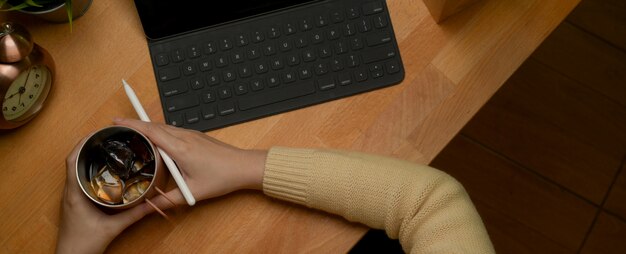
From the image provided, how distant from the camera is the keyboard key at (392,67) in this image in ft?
2.49

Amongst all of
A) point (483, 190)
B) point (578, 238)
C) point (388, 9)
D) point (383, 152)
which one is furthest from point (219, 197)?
point (578, 238)

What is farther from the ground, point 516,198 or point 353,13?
point 353,13

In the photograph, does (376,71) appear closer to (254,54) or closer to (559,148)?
(254,54)

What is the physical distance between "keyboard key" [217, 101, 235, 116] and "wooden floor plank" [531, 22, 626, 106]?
79cm

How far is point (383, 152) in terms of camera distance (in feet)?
2.46

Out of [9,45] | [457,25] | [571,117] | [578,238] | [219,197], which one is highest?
[9,45]

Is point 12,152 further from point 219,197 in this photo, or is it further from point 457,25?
point 457,25

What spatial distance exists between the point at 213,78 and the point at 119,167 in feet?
0.51

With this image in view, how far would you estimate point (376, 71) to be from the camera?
758 mm

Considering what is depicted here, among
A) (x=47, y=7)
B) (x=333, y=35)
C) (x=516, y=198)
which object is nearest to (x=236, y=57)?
(x=333, y=35)

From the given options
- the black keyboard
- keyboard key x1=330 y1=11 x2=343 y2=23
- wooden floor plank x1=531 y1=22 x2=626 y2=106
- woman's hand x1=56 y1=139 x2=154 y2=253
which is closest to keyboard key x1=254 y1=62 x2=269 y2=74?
the black keyboard

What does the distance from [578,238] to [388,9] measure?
0.74 metres

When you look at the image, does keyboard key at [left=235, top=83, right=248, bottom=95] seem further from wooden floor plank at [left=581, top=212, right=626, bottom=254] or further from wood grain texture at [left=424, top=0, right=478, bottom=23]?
wooden floor plank at [left=581, top=212, right=626, bottom=254]

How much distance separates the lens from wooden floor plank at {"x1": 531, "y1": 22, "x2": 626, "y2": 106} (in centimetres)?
129
